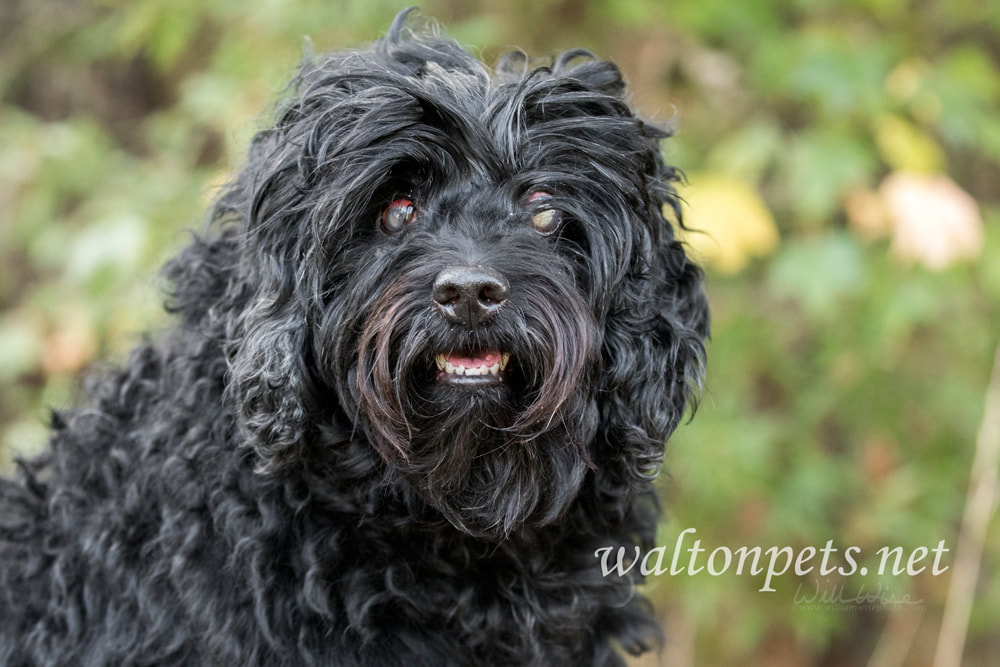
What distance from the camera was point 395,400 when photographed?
7.76 ft

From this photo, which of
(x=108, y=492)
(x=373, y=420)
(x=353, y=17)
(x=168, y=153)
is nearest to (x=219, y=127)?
(x=168, y=153)

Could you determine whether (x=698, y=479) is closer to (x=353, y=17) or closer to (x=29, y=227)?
(x=353, y=17)

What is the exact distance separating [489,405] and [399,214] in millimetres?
496

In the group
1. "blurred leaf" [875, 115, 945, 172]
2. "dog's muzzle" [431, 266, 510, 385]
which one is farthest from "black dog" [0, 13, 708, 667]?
"blurred leaf" [875, 115, 945, 172]

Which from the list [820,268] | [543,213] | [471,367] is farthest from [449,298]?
[820,268]

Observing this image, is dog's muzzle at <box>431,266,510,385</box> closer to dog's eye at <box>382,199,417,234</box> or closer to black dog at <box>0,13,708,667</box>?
black dog at <box>0,13,708,667</box>

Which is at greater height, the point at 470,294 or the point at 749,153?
the point at 470,294

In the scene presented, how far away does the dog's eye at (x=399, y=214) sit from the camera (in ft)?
8.12

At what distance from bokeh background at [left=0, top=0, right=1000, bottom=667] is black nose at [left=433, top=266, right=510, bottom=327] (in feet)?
5.94

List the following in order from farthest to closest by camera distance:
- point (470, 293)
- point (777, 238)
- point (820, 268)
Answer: point (777, 238) < point (820, 268) < point (470, 293)

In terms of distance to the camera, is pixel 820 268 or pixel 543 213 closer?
pixel 543 213

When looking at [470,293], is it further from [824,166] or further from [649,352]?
[824,166]

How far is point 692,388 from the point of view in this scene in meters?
2.75

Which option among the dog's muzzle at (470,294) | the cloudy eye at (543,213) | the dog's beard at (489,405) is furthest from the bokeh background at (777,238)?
the dog's muzzle at (470,294)
